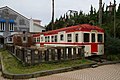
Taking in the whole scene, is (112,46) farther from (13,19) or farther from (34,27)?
(34,27)

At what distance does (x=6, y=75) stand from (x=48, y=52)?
10.7 feet

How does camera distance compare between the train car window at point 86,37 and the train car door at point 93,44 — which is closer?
the train car window at point 86,37

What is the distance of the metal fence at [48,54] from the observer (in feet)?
33.6

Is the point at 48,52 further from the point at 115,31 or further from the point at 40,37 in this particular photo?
the point at 40,37

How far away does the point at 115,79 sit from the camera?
808cm

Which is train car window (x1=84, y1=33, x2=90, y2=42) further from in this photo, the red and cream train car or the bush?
the bush

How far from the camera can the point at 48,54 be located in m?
11.0

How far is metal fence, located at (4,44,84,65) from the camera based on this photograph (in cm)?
1024

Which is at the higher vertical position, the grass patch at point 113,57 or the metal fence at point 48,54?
the metal fence at point 48,54

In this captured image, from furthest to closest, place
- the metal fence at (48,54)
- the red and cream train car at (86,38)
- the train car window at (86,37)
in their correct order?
the train car window at (86,37), the red and cream train car at (86,38), the metal fence at (48,54)

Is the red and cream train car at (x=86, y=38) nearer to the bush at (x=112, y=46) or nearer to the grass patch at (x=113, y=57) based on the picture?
→ the bush at (x=112, y=46)

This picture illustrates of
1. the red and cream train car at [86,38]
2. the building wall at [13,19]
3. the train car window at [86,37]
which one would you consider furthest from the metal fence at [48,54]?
the building wall at [13,19]

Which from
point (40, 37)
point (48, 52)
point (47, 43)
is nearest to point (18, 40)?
point (40, 37)

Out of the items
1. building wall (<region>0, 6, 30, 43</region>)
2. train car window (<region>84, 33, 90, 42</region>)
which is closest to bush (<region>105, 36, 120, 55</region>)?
train car window (<region>84, 33, 90, 42</region>)
